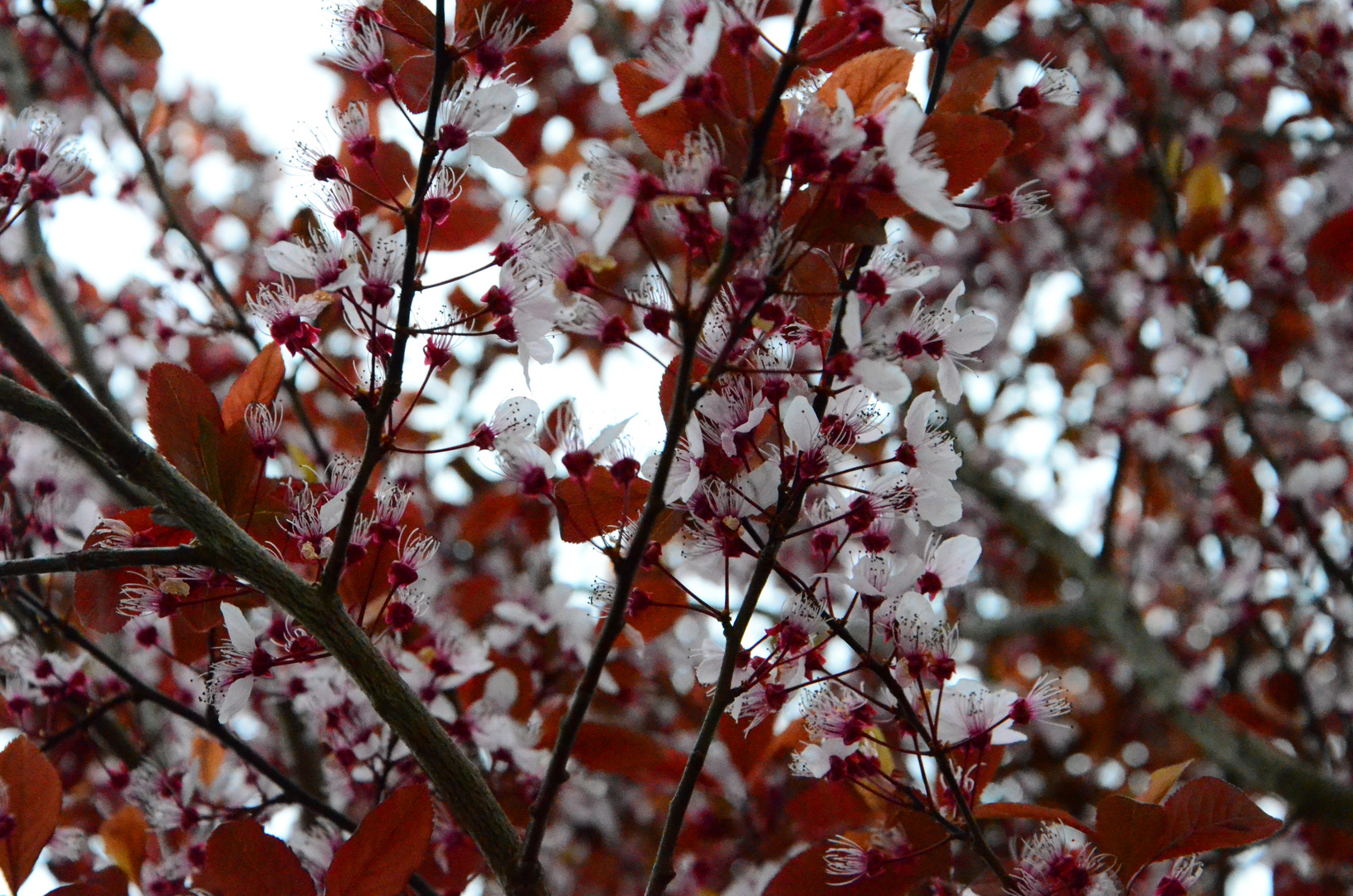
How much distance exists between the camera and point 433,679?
1.64 meters

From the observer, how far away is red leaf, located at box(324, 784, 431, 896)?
1.14 m

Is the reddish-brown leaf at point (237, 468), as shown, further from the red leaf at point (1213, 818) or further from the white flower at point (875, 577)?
the red leaf at point (1213, 818)

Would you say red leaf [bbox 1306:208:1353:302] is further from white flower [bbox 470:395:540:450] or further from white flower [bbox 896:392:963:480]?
white flower [bbox 470:395:540:450]

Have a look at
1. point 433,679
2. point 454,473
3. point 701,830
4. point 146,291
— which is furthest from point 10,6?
point 701,830

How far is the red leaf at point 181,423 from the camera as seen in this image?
1.23m

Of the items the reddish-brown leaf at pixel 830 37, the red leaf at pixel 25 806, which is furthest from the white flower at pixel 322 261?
the red leaf at pixel 25 806

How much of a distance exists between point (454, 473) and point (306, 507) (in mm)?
1889

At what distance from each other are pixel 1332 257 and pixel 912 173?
232 cm

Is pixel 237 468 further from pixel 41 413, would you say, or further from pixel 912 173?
pixel 912 173

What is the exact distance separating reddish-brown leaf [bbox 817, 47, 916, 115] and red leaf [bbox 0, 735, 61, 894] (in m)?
1.17

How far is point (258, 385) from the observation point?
1.28 m

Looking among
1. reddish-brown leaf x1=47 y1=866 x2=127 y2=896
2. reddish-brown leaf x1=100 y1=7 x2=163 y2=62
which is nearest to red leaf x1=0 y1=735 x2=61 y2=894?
reddish-brown leaf x1=47 y1=866 x2=127 y2=896

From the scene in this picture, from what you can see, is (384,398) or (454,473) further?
(454,473)

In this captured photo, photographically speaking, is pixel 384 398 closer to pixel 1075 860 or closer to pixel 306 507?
pixel 306 507
